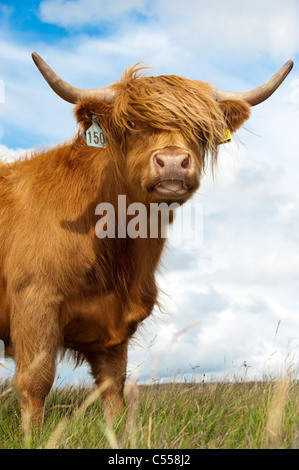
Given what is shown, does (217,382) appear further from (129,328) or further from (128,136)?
(128,136)

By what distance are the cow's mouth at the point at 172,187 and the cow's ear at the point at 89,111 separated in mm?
867

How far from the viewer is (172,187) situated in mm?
4000

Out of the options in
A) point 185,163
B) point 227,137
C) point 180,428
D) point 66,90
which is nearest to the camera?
point 180,428

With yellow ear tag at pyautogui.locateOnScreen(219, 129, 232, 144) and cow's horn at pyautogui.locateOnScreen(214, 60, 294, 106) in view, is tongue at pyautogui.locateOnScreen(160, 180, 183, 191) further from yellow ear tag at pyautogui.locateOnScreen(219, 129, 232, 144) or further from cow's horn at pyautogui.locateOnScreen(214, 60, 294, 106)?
cow's horn at pyautogui.locateOnScreen(214, 60, 294, 106)

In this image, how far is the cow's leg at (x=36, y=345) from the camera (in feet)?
14.7

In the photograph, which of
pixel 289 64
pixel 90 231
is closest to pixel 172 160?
pixel 90 231

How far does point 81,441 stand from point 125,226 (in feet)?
5.97

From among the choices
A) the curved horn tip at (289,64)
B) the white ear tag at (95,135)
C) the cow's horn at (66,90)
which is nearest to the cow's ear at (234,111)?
the curved horn tip at (289,64)

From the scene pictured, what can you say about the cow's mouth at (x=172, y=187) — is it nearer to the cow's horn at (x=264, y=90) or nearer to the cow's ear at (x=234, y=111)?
the cow's ear at (x=234, y=111)

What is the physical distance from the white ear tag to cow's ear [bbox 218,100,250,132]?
1137 millimetres

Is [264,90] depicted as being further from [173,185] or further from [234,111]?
[173,185]

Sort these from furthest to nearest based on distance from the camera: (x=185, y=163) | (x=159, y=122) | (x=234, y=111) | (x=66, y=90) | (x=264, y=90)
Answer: (x=264, y=90) < (x=234, y=111) < (x=66, y=90) < (x=159, y=122) < (x=185, y=163)

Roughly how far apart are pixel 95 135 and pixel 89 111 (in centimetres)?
20
